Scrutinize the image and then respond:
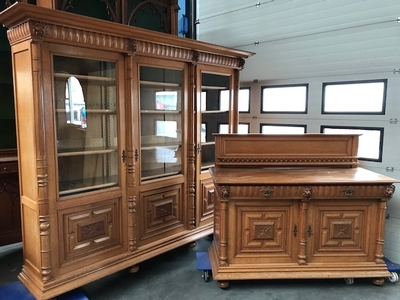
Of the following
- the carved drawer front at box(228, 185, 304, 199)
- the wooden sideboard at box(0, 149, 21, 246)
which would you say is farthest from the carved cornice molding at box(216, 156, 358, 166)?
the wooden sideboard at box(0, 149, 21, 246)

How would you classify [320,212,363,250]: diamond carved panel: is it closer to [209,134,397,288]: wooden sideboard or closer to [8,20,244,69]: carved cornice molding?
[209,134,397,288]: wooden sideboard

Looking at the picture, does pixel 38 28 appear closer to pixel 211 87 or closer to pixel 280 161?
pixel 211 87

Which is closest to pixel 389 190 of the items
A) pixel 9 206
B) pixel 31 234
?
pixel 31 234

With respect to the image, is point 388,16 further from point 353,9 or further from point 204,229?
point 204,229

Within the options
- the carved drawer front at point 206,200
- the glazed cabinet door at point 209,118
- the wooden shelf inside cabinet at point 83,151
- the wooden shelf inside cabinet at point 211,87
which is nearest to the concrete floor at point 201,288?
the carved drawer front at point 206,200

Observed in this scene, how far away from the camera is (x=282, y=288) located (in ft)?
8.57

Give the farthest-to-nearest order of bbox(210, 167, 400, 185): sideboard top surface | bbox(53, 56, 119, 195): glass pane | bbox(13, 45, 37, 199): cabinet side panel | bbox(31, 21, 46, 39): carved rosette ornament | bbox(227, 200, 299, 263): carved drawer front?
bbox(227, 200, 299, 263): carved drawer front
bbox(210, 167, 400, 185): sideboard top surface
bbox(53, 56, 119, 195): glass pane
bbox(13, 45, 37, 199): cabinet side panel
bbox(31, 21, 46, 39): carved rosette ornament

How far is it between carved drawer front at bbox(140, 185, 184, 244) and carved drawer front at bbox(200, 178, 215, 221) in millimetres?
270

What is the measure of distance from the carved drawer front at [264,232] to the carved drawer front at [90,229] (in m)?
0.92

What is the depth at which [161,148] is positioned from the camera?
3.08 m

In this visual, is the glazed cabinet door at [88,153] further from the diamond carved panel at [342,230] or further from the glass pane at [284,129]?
the glass pane at [284,129]

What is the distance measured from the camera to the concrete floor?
8.20 feet

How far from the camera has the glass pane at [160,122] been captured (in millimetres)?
2896

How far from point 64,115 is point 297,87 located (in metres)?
2.53
